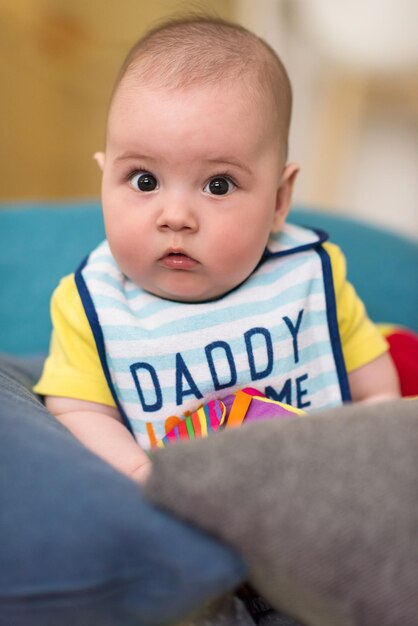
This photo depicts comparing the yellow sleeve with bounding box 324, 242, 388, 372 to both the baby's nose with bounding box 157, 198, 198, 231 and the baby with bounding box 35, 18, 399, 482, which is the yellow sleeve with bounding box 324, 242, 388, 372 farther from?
the baby's nose with bounding box 157, 198, 198, 231

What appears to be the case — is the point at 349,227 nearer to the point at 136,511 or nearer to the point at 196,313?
the point at 196,313

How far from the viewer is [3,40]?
2.33 metres

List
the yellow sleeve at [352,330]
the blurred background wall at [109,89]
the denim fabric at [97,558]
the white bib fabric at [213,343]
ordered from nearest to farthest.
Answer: the denim fabric at [97,558], the white bib fabric at [213,343], the yellow sleeve at [352,330], the blurred background wall at [109,89]

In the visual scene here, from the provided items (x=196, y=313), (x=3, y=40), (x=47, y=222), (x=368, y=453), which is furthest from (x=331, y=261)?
(x=3, y=40)

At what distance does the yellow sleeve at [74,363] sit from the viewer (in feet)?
3.25

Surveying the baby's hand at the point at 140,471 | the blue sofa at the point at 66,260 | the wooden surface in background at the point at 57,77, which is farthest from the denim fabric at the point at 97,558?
the wooden surface in background at the point at 57,77

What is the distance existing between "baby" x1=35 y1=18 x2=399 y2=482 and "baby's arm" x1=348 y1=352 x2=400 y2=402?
0.08 meters

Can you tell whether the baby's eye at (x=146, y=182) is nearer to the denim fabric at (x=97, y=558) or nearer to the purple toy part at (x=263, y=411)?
the purple toy part at (x=263, y=411)

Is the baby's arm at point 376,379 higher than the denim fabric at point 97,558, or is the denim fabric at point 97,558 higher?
the denim fabric at point 97,558

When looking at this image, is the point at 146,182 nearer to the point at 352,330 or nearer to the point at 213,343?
the point at 213,343

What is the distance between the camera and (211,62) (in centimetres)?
95

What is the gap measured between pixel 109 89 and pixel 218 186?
164 centimetres

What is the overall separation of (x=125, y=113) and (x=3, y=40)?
1569 mm

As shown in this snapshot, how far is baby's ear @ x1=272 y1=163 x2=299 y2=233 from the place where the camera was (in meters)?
1.07
